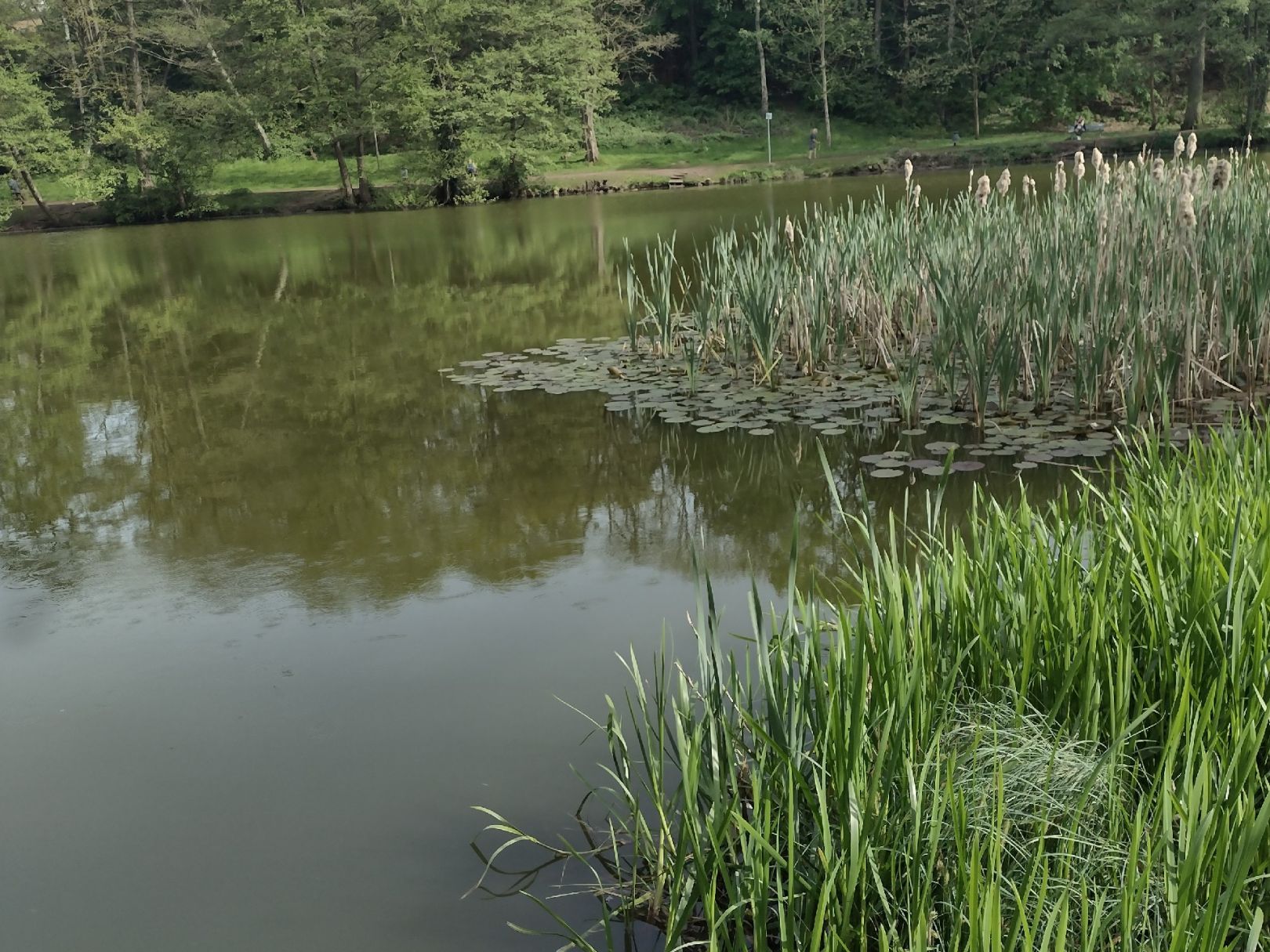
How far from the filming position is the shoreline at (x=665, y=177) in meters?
26.7

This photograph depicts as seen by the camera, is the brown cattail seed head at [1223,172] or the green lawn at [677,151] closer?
the brown cattail seed head at [1223,172]

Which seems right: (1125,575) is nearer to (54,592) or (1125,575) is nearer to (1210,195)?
(54,592)

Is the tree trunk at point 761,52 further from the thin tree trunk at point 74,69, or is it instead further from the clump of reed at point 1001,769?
the clump of reed at point 1001,769

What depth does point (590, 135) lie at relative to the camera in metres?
32.3

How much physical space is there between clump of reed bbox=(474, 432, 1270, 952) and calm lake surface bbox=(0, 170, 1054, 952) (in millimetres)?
471

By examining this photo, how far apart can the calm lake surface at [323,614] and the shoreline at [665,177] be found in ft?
67.4

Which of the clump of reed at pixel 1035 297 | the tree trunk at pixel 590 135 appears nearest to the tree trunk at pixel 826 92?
the tree trunk at pixel 590 135

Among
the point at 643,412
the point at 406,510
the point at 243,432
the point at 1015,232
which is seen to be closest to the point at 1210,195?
the point at 1015,232

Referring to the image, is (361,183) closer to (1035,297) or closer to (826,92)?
(826,92)

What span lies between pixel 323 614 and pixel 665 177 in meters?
26.3

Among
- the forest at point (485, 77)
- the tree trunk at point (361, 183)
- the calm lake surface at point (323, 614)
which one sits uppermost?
the forest at point (485, 77)

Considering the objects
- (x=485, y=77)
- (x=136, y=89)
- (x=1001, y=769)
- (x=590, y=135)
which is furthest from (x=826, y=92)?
(x=1001, y=769)

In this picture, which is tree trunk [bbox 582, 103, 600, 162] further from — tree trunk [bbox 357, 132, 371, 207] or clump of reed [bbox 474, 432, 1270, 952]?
clump of reed [bbox 474, 432, 1270, 952]

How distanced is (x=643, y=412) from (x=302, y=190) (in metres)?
27.0
